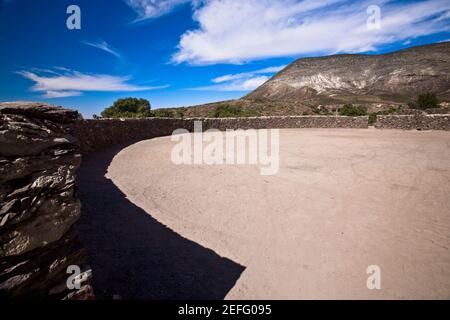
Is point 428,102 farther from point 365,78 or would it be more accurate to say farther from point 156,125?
point 365,78

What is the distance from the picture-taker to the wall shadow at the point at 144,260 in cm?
327

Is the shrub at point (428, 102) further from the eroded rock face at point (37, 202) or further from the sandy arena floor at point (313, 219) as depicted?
the eroded rock face at point (37, 202)

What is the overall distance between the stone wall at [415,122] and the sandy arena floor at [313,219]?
15501 mm

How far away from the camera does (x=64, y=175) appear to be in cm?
228

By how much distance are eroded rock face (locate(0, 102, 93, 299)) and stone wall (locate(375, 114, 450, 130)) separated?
2785 centimetres

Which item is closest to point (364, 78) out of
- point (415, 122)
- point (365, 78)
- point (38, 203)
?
point (365, 78)

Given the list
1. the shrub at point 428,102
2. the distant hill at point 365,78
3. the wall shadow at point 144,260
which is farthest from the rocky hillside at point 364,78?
the wall shadow at point 144,260

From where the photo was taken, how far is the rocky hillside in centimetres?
8238

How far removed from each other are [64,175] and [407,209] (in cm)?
673

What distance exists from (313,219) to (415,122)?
23967 millimetres

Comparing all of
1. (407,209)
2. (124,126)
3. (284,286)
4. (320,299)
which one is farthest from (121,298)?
(124,126)

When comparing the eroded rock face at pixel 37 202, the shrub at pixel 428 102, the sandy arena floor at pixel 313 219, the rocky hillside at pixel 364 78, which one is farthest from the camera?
the rocky hillside at pixel 364 78

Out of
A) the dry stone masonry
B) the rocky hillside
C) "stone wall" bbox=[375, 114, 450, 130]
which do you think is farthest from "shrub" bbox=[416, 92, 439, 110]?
the dry stone masonry
